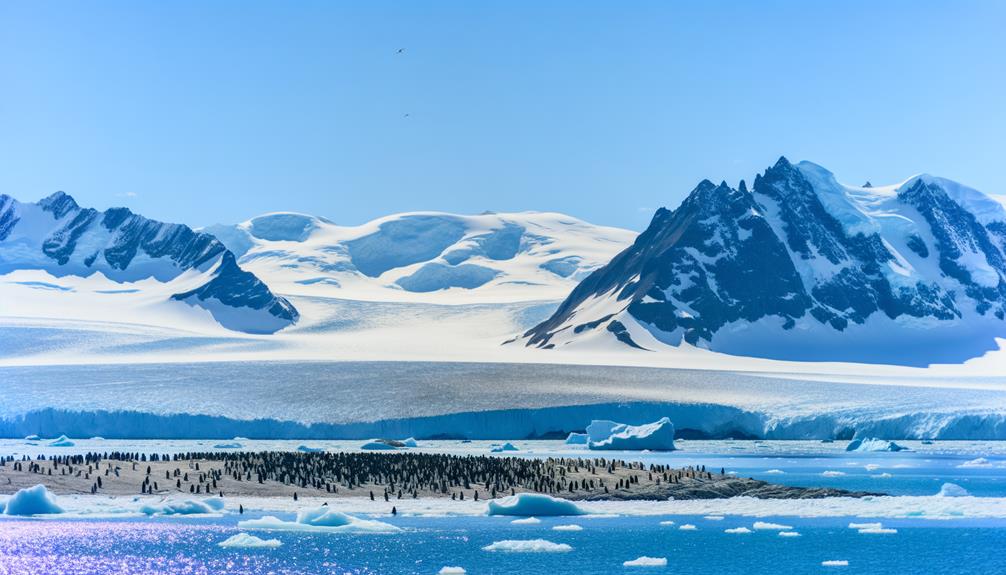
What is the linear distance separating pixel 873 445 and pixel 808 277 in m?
93.1

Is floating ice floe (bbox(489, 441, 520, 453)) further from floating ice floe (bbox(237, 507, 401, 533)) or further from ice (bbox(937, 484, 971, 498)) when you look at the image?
floating ice floe (bbox(237, 507, 401, 533))

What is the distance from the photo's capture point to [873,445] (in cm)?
8762

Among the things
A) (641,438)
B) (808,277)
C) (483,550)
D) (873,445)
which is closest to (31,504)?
(483,550)

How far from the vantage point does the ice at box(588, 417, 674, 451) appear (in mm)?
83250

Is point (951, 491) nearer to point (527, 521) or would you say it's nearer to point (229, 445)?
point (527, 521)

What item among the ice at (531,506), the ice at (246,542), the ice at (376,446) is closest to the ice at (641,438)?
the ice at (376,446)

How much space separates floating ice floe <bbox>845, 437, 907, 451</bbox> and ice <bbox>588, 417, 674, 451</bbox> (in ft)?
41.8

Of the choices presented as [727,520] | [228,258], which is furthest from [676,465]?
[228,258]

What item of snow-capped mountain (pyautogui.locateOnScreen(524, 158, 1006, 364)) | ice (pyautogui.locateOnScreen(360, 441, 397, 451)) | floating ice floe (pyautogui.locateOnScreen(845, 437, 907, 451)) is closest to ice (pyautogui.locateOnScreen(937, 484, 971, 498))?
floating ice floe (pyautogui.locateOnScreen(845, 437, 907, 451))

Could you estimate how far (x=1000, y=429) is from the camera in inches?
3696

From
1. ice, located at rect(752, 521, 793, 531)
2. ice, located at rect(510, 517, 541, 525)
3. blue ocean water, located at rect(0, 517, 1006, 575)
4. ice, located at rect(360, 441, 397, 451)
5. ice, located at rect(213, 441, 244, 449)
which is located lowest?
blue ocean water, located at rect(0, 517, 1006, 575)

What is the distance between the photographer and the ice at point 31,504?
4419cm

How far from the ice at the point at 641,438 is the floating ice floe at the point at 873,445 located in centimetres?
1273

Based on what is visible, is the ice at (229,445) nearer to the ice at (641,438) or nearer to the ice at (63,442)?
the ice at (63,442)
